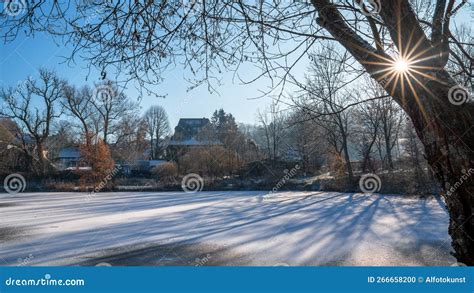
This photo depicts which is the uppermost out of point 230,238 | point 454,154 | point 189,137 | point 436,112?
point 189,137

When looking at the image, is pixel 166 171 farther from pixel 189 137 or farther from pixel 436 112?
pixel 436 112

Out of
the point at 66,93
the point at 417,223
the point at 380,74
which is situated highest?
the point at 66,93

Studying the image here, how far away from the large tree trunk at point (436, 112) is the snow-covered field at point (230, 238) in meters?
2.76

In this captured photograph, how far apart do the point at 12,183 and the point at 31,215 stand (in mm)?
18829

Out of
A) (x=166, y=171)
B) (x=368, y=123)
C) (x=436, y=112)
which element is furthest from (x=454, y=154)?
(x=368, y=123)

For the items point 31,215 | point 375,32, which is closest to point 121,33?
point 375,32

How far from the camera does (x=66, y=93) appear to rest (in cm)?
1521

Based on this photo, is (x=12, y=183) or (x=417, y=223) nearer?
(x=417, y=223)

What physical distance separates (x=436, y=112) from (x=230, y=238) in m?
4.61

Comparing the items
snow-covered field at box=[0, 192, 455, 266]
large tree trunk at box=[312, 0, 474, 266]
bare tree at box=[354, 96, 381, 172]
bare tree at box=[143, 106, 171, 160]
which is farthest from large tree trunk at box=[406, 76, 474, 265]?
bare tree at box=[143, 106, 171, 160]

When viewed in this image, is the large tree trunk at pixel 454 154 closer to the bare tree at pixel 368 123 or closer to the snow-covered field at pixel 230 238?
the snow-covered field at pixel 230 238

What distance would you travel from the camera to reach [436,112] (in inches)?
68.4

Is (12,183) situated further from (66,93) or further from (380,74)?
(380,74)

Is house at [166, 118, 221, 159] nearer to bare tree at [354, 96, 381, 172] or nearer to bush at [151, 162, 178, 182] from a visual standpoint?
bush at [151, 162, 178, 182]
